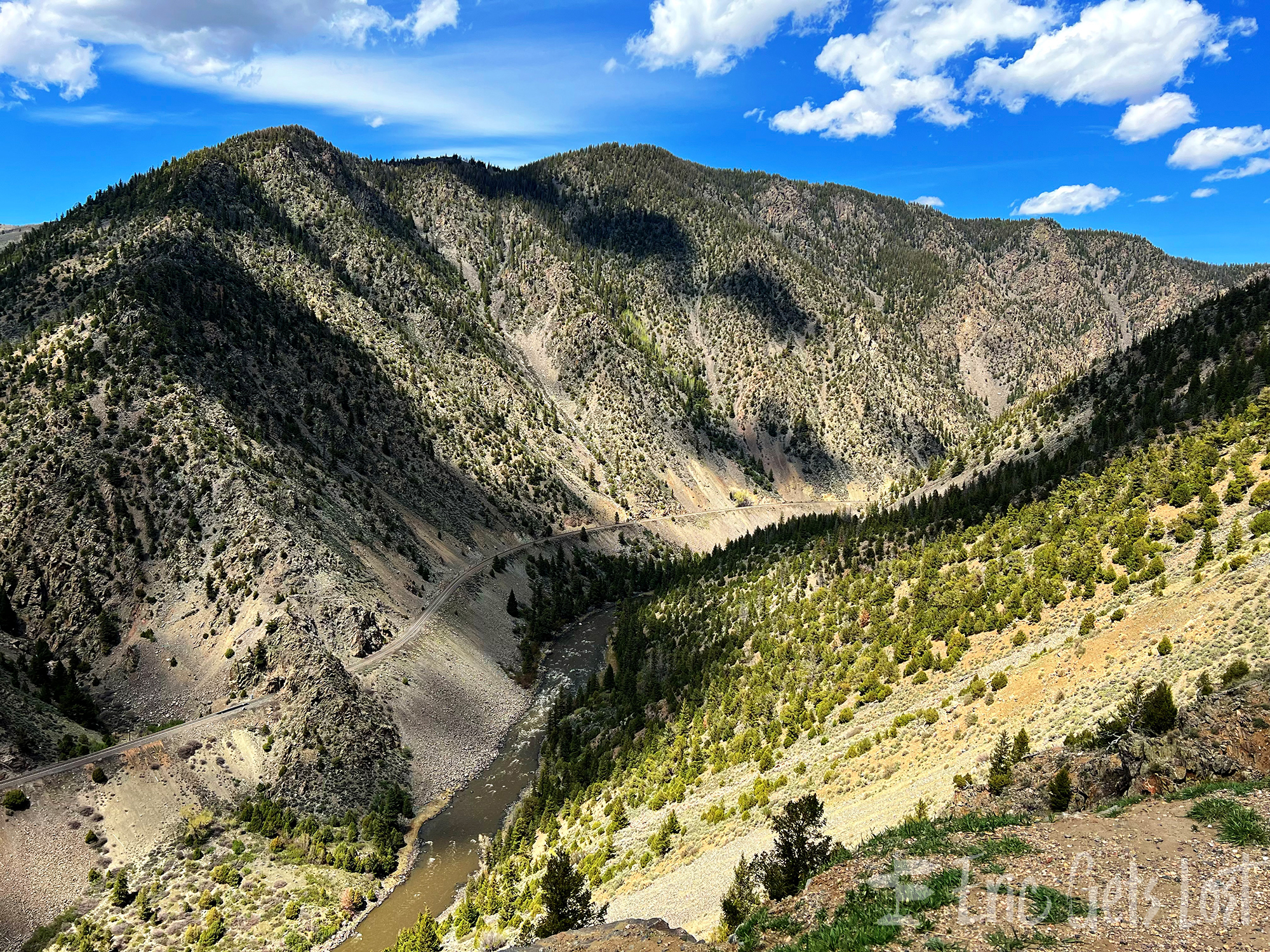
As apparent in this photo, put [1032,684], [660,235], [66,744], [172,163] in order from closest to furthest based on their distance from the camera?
[1032,684], [66,744], [172,163], [660,235]

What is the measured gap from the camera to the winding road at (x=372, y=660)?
41812 mm

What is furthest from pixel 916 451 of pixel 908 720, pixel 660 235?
pixel 908 720

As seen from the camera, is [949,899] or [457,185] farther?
[457,185]

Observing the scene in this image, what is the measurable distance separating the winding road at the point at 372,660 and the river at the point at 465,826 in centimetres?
1300

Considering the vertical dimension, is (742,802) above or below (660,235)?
below

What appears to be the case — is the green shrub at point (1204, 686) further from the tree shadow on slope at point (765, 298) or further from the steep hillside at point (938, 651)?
the tree shadow on slope at point (765, 298)

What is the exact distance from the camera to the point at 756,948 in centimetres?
1533

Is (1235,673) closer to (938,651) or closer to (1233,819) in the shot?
(1233,819)

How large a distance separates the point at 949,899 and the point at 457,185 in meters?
180

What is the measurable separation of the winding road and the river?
13003mm

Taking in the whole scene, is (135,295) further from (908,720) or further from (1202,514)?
(1202,514)

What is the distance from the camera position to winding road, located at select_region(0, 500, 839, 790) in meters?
41.8

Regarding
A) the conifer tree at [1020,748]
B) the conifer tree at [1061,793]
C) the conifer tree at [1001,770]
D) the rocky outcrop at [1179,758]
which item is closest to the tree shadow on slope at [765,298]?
the conifer tree at [1001,770]

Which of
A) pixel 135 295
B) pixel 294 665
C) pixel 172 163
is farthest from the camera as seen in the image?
pixel 172 163
